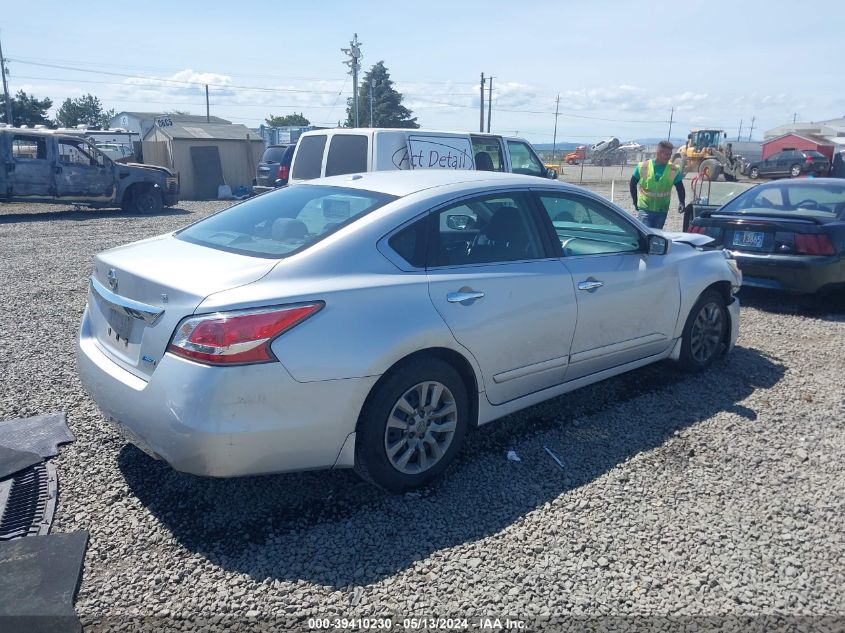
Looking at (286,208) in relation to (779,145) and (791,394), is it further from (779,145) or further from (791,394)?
(779,145)

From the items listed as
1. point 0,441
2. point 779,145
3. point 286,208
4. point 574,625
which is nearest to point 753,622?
point 574,625

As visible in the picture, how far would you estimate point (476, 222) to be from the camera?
392cm

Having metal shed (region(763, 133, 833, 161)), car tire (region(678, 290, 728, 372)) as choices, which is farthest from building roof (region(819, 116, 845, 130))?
car tire (region(678, 290, 728, 372))

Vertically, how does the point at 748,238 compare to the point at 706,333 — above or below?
above

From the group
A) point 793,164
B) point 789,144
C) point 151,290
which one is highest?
point 789,144

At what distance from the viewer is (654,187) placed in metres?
8.45

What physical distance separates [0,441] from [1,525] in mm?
939

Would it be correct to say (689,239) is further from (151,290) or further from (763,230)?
(151,290)

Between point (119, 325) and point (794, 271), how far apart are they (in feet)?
21.3

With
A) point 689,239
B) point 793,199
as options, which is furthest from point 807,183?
point 689,239

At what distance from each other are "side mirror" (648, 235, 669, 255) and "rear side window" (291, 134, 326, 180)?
20.9 feet

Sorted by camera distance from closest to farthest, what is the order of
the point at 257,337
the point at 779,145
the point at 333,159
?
the point at 257,337 → the point at 333,159 → the point at 779,145

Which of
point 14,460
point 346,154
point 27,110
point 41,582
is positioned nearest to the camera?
point 41,582

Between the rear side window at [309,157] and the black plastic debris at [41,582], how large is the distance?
772 centimetres
